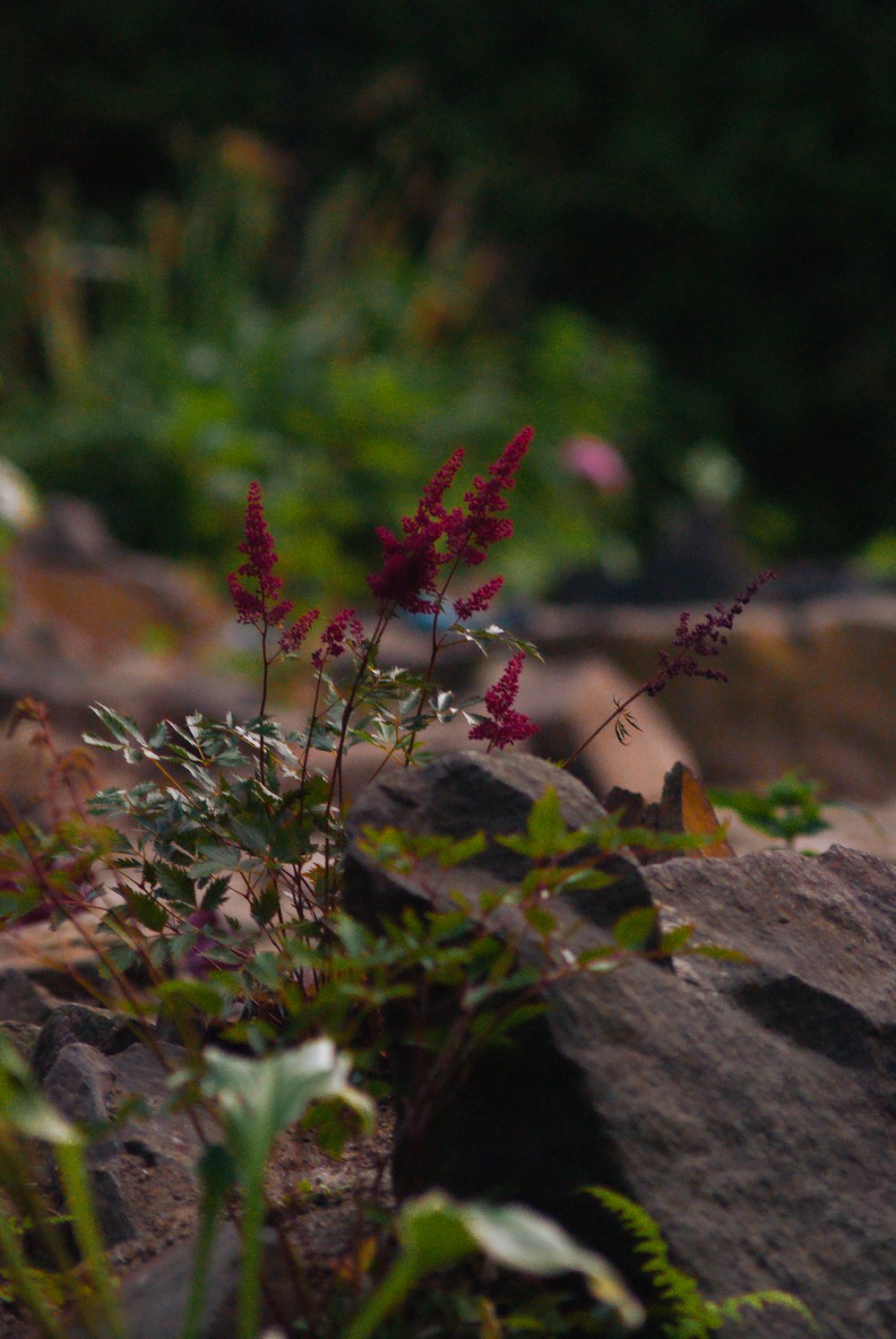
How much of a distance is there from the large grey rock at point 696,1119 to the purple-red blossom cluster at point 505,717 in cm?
10

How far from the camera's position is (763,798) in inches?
94.4

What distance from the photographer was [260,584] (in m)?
1.39

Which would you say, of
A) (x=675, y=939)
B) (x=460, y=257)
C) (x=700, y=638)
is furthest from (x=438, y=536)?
(x=460, y=257)

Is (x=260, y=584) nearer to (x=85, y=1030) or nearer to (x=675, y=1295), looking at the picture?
(x=85, y=1030)

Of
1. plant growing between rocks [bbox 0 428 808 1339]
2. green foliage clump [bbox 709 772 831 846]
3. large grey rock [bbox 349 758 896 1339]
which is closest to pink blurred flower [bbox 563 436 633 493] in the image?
green foliage clump [bbox 709 772 831 846]

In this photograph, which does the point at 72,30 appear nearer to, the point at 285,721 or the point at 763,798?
the point at 285,721

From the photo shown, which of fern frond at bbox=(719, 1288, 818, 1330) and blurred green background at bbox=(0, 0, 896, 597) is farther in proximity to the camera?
blurred green background at bbox=(0, 0, 896, 597)

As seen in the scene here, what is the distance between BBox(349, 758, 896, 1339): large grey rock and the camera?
1.14 metres

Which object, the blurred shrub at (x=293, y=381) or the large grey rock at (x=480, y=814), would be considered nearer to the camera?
the large grey rock at (x=480, y=814)

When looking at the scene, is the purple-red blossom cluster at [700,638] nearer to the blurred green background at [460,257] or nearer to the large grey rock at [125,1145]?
the large grey rock at [125,1145]

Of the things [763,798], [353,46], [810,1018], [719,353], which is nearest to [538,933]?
[810,1018]

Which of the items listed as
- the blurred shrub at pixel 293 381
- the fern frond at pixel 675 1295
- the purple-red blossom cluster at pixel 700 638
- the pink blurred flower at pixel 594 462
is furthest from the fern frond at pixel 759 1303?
the pink blurred flower at pixel 594 462

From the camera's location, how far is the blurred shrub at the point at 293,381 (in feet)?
23.9

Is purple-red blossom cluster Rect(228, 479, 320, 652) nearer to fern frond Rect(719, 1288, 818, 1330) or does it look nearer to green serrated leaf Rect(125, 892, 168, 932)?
green serrated leaf Rect(125, 892, 168, 932)
